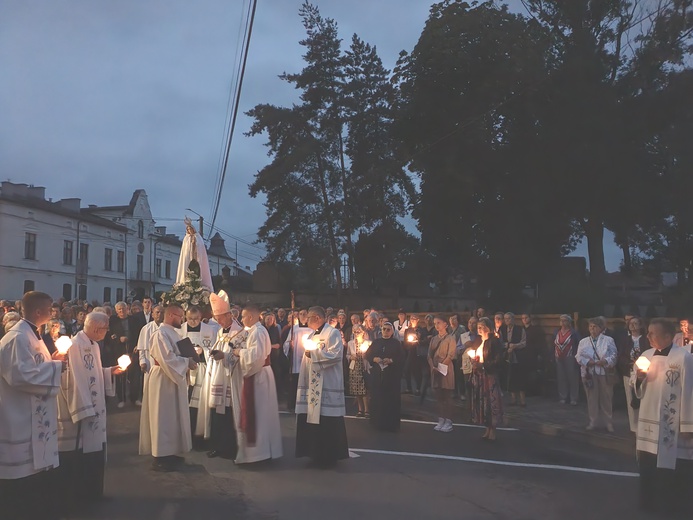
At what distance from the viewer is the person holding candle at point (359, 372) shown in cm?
1219

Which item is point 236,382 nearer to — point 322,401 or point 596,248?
point 322,401

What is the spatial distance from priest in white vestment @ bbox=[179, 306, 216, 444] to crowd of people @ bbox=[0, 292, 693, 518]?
2 cm

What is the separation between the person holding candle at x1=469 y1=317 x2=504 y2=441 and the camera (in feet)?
32.2

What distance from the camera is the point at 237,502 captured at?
653cm

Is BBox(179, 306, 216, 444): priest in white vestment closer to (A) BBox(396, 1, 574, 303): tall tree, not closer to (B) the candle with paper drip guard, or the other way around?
(B) the candle with paper drip guard

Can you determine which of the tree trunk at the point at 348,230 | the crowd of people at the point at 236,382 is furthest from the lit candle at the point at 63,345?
the tree trunk at the point at 348,230

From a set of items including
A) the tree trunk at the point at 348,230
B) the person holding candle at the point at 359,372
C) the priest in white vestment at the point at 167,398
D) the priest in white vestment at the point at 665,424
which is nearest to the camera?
the priest in white vestment at the point at 665,424

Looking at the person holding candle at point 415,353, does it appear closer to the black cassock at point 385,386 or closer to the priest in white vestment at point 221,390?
the black cassock at point 385,386

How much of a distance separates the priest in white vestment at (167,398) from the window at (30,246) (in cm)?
4552

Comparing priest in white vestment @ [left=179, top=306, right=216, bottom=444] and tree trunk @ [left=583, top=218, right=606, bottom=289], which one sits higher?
tree trunk @ [left=583, top=218, right=606, bottom=289]

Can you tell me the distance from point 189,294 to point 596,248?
67.3 feet

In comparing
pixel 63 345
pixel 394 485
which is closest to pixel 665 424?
pixel 394 485

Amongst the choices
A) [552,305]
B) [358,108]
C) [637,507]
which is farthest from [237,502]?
[358,108]

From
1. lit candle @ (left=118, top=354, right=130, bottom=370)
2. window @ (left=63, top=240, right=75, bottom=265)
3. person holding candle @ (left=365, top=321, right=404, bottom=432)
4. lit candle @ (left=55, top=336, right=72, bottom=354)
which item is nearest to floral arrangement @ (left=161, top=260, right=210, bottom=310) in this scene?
person holding candle @ (left=365, top=321, right=404, bottom=432)
